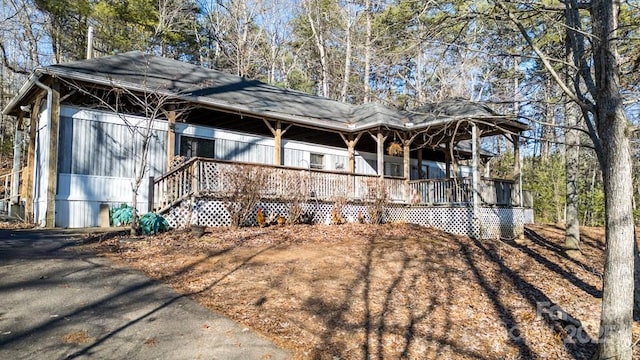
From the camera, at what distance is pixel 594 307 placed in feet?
24.7

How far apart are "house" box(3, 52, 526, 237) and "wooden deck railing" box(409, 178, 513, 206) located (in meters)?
0.04

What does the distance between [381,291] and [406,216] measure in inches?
345

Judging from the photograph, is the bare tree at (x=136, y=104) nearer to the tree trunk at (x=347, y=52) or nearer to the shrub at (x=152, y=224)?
the shrub at (x=152, y=224)

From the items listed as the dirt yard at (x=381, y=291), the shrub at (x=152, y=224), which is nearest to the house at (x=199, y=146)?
the shrub at (x=152, y=224)

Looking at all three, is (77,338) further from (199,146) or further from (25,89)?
(25,89)

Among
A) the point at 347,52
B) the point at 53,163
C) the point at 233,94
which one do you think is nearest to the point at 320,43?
the point at 347,52

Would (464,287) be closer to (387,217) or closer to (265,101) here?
(387,217)

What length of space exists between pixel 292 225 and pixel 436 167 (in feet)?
42.1

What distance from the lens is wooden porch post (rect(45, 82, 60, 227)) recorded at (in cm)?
1110

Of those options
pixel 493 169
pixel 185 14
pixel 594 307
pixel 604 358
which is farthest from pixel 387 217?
pixel 185 14

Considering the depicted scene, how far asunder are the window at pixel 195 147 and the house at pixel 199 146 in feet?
0.11

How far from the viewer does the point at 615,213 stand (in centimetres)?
502

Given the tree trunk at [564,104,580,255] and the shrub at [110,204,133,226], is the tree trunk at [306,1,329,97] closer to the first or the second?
the tree trunk at [564,104,580,255]

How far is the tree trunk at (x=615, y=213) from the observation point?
496 centimetres
